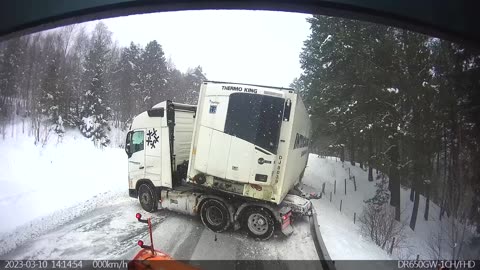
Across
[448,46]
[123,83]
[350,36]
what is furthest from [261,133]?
[448,46]

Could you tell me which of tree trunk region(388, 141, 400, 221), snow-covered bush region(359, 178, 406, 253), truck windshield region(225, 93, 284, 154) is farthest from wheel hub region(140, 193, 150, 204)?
tree trunk region(388, 141, 400, 221)

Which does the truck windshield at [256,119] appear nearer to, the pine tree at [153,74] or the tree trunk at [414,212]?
the pine tree at [153,74]

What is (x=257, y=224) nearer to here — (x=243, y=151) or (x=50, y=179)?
(x=243, y=151)

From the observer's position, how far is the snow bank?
2.54 meters

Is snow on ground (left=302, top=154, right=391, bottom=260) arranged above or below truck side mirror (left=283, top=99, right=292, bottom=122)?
below

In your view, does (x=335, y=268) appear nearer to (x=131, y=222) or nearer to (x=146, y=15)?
(x=131, y=222)

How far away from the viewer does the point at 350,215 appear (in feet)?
7.81

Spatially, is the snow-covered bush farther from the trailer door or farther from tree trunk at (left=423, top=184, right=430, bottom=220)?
the trailer door

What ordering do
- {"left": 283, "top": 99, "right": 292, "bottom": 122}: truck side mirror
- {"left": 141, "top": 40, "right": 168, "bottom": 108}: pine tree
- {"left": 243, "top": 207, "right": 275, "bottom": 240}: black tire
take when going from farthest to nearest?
{"left": 141, "top": 40, "right": 168, "bottom": 108}: pine tree < {"left": 243, "top": 207, "right": 275, "bottom": 240}: black tire < {"left": 283, "top": 99, "right": 292, "bottom": 122}: truck side mirror

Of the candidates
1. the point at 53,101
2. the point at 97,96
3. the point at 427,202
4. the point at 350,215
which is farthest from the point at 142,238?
the point at 427,202

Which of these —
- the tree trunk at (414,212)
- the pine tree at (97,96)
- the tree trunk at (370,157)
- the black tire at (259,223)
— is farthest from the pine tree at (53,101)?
the tree trunk at (414,212)

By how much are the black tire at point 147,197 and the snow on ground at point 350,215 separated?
104 cm

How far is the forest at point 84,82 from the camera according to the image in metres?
2.52

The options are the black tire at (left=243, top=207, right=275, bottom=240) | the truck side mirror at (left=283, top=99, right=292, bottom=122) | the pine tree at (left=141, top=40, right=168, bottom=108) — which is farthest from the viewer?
the pine tree at (left=141, top=40, right=168, bottom=108)
